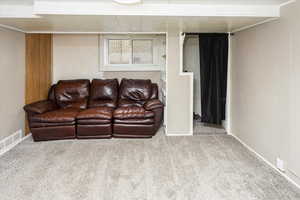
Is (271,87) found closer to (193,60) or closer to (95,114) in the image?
(95,114)

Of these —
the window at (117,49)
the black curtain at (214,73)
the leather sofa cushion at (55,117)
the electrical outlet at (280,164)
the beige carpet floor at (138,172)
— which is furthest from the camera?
the window at (117,49)

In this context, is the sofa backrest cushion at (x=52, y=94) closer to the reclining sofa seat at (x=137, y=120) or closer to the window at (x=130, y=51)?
the window at (x=130, y=51)

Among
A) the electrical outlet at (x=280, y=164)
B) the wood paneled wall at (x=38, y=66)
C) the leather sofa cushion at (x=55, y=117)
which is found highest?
the wood paneled wall at (x=38, y=66)

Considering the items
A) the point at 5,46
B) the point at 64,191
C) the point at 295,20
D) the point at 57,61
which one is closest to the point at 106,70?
the point at 57,61

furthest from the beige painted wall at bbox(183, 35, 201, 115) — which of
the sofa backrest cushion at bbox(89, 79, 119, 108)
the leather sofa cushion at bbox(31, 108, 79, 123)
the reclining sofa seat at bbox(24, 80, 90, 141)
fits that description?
the leather sofa cushion at bbox(31, 108, 79, 123)

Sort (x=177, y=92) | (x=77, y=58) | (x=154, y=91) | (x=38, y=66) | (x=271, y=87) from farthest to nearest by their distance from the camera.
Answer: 1. (x=77, y=58)
2. (x=154, y=91)
3. (x=38, y=66)
4. (x=177, y=92)
5. (x=271, y=87)

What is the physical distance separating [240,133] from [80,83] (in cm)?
315

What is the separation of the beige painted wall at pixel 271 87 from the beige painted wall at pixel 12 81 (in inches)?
140

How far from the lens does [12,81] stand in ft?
13.2

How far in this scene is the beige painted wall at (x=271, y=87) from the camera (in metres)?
2.63

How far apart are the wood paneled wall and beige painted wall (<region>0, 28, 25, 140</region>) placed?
0.17 metres

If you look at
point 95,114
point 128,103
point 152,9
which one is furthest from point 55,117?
point 152,9

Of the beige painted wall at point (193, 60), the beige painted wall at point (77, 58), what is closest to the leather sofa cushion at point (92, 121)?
the beige painted wall at point (77, 58)

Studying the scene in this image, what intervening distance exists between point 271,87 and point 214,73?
1633 mm
